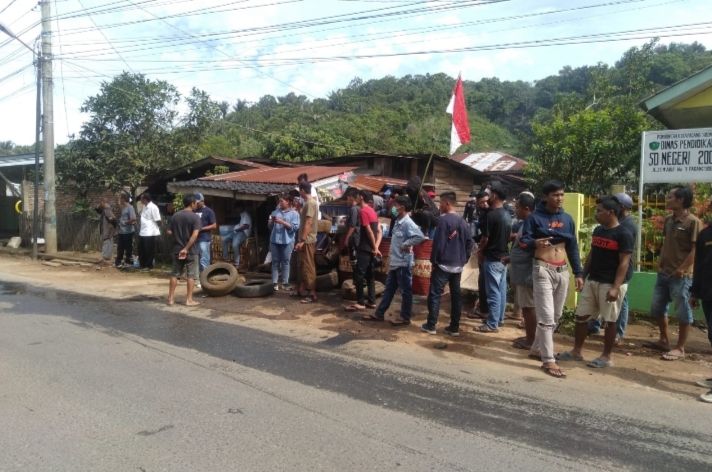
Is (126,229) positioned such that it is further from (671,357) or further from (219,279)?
(671,357)

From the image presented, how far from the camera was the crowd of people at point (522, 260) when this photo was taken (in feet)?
18.3

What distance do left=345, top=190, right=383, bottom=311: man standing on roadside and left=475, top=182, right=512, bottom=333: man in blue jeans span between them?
63.5 inches

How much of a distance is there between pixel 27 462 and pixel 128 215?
35.0ft

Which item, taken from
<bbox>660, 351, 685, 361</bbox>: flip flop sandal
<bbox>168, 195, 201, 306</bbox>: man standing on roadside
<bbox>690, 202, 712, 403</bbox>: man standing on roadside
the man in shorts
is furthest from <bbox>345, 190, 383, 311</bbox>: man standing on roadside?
<bbox>690, 202, 712, 403</bbox>: man standing on roadside

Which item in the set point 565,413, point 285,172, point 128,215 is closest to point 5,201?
point 128,215

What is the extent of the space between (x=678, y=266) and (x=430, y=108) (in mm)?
36418

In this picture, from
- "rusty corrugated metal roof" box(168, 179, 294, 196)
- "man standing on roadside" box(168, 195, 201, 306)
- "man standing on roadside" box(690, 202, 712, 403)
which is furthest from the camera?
"rusty corrugated metal roof" box(168, 179, 294, 196)

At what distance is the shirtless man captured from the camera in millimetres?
5574

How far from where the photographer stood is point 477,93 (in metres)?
52.7

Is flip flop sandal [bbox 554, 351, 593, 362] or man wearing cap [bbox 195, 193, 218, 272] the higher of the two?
man wearing cap [bbox 195, 193, 218, 272]

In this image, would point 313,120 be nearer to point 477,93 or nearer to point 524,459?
point 477,93

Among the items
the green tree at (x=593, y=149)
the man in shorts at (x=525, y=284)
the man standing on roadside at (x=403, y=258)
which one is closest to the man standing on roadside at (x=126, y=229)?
A: the man standing on roadside at (x=403, y=258)

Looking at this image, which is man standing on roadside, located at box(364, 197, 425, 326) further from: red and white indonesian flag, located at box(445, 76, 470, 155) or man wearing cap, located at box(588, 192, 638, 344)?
red and white indonesian flag, located at box(445, 76, 470, 155)

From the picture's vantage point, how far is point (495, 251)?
713cm
